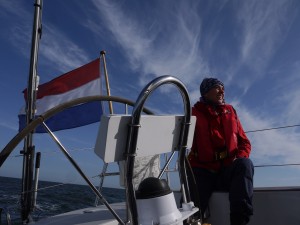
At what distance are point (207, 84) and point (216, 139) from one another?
43 centimetres

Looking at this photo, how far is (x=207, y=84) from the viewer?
2.23 m

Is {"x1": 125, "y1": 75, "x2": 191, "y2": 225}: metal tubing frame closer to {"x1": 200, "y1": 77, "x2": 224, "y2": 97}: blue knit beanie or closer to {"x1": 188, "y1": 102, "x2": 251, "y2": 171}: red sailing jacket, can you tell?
{"x1": 188, "y1": 102, "x2": 251, "y2": 171}: red sailing jacket

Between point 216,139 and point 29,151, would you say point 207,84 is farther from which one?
point 29,151

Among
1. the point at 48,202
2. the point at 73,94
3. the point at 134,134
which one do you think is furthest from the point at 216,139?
the point at 48,202

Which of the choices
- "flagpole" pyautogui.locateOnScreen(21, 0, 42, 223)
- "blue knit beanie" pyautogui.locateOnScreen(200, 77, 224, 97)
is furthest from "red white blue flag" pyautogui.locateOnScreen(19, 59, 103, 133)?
"blue knit beanie" pyautogui.locateOnScreen(200, 77, 224, 97)

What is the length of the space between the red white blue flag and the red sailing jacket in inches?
93.8

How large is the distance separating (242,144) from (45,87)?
334cm

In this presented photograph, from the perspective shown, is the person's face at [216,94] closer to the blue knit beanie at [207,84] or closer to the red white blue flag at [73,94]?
the blue knit beanie at [207,84]

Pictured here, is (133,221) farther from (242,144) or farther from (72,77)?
(72,77)

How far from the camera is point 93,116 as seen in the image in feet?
14.2

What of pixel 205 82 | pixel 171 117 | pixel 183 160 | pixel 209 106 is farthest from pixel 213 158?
pixel 171 117

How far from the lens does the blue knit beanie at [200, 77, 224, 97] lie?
7.21 feet

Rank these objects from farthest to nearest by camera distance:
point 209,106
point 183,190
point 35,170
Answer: point 35,170, point 209,106, point 183,190

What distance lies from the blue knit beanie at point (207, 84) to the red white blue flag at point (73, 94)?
225 centimetres
